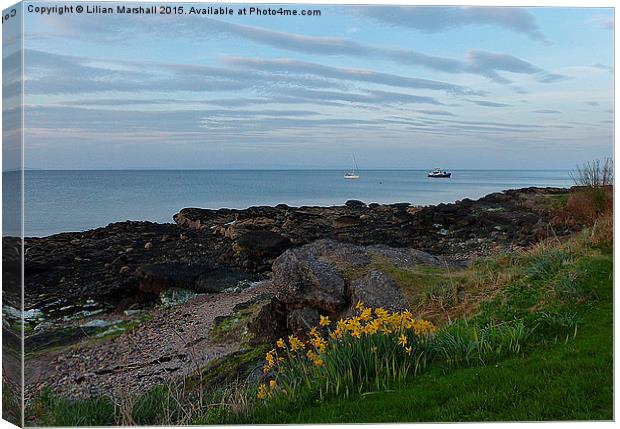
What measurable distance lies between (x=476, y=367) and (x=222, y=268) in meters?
2.47

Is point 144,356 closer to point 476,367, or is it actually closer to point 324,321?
point 324,321

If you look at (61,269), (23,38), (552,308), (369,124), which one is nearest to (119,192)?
(61,269)

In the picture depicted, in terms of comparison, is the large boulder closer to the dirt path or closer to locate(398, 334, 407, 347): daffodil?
the dirt path

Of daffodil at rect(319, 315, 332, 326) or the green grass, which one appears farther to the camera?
daffodil at rect(319, 315, 332, 326)

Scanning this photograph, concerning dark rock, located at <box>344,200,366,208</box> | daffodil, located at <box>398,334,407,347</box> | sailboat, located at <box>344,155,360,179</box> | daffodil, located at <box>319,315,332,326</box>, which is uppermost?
sailboat, located at <box>344,155,360,179</box>

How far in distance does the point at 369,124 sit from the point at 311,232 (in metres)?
1.13

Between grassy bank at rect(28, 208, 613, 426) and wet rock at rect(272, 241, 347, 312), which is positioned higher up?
wet rock at rect(272, 241, 347, 312)

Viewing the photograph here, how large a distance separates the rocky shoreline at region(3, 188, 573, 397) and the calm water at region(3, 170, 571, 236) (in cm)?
9

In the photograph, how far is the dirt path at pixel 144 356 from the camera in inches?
325

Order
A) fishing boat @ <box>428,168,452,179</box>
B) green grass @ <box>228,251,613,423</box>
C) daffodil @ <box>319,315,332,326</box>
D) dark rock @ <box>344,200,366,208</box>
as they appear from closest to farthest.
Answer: green grass @ <box>228,251,613,423</box>, daffodil @ <box>319,315,332,326</box>, dark rock @ <box>344,200,366,208</box>, fishing boat @ <box>428,168,452,179</box>

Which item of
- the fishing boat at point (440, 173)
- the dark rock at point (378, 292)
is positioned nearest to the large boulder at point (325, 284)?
the dark rock at point (378, 292)

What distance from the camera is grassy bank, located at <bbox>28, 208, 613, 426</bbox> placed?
7.77 m

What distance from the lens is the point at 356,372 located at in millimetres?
8016

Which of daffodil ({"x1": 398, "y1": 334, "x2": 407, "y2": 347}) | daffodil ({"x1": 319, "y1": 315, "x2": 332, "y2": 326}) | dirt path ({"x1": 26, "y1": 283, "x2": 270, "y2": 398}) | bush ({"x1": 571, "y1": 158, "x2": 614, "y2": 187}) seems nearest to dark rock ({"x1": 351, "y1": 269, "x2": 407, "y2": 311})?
daffodil ({"x1": 319, "y1": 315, "x2": 332, "y2": 326})
